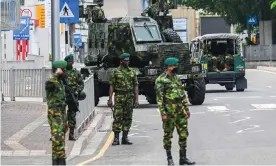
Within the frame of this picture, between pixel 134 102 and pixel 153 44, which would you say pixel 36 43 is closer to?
pixel 153 44

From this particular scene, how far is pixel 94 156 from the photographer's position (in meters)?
16.4

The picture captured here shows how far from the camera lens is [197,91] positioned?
96.4 ft

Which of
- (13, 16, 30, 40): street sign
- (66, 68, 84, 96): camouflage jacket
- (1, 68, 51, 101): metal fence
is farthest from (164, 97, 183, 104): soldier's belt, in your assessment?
(13, 16, 30, 40): street sign

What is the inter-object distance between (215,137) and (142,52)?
10.2m

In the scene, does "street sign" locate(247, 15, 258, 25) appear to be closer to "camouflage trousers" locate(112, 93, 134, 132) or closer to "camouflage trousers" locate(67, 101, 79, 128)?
"camouflage trousers" locate(112, 93, 134, 132)

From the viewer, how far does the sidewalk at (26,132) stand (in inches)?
654

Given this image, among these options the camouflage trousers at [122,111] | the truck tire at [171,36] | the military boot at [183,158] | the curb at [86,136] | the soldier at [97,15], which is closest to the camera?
the military boot at [183,158]

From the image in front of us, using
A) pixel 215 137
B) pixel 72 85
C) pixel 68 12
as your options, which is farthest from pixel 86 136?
pixel 68 12

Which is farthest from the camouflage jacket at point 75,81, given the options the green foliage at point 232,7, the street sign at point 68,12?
the green foliage at point 232,7

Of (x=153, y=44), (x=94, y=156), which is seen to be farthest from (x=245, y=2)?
(x=94, y=156)

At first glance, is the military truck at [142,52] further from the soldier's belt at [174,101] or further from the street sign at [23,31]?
the soldier's belt at [174,101]

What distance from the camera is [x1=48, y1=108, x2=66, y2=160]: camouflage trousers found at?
13.6 metres

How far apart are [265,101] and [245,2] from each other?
126 ft

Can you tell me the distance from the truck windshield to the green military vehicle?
884 centimetres
